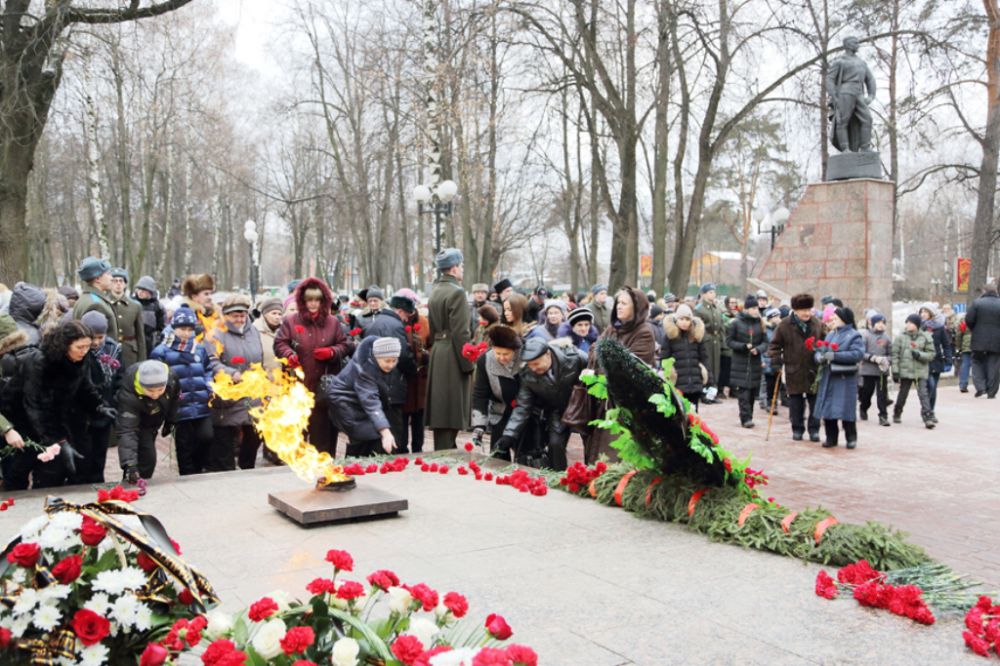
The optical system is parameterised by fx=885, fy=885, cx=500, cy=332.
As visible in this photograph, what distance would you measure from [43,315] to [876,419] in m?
11.0

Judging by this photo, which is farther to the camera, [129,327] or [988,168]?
[988,168]

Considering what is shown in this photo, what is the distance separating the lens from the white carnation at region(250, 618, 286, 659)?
104 inches

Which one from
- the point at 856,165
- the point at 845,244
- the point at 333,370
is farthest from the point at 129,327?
the point at 856,165

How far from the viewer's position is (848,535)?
196 inches

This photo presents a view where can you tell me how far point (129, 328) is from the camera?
32.0 ft

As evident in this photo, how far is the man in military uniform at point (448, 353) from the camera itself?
8.80 meters

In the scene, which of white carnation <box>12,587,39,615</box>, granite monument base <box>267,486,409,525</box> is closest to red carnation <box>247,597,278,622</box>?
white carnation <box>12,587,39,615</box>

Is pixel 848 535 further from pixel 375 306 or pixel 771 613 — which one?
pixel 375 306

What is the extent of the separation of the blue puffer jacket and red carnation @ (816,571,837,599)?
16.3 feet

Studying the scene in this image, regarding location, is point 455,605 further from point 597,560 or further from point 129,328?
point 129,328

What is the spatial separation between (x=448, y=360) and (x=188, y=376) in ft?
8.47

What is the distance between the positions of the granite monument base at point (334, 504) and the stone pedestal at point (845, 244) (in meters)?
13.9

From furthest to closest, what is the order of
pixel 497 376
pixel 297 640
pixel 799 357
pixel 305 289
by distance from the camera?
pixel 799 357
pixel 305 289
pixel 497 376
pixel 297 640

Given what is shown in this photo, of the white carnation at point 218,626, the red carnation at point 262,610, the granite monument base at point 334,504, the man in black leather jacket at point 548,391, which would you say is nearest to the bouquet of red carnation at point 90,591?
the white carnation at point 218,626
